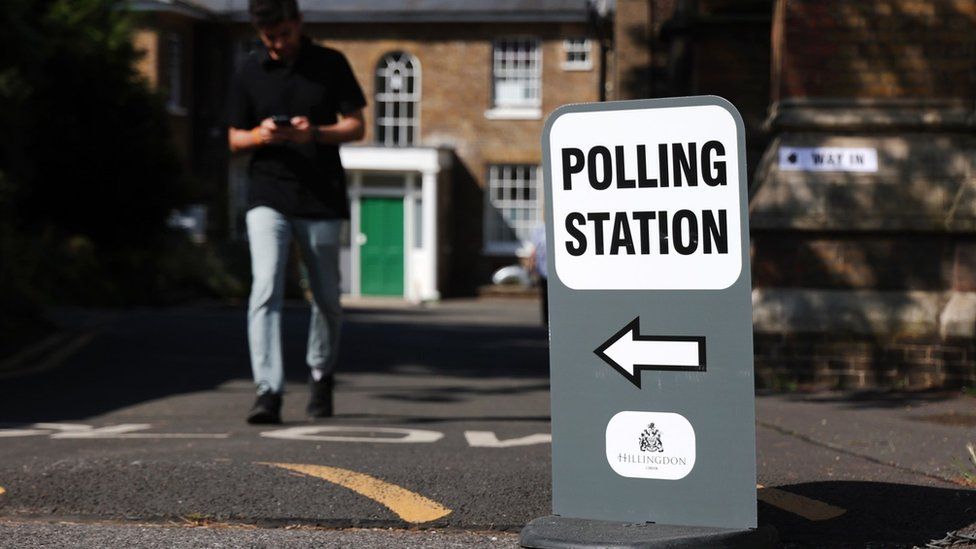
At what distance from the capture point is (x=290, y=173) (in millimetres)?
7461

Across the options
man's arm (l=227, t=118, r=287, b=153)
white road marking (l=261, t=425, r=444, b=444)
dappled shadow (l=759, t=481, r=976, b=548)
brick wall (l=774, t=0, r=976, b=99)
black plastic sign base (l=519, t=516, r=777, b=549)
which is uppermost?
brick wall (l=774, t=0, r=976, b=99)

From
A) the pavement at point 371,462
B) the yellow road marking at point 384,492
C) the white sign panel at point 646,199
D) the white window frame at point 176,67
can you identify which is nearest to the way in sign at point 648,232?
the white sign panel at point 646,199

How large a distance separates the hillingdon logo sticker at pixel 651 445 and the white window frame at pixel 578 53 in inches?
1168

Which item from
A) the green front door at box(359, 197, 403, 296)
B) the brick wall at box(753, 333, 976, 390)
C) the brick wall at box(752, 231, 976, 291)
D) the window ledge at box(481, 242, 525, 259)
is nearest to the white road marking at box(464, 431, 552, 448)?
the brick wall at box(753, 333, 976, 390)

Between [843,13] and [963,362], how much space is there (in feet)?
7.46

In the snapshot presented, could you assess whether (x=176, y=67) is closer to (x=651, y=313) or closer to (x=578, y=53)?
(x=578, y=53)

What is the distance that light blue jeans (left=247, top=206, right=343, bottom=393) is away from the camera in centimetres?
728

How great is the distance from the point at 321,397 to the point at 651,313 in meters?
4.02

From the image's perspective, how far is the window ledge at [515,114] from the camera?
33375mm

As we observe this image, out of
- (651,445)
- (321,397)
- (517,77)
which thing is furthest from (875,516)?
(517,77)

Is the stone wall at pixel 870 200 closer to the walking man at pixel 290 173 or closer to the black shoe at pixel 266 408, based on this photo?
the walking man at pixel 290 173

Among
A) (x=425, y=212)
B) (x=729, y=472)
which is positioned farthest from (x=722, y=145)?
(x=425, y=212)

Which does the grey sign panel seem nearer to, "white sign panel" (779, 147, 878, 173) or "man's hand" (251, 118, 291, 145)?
"man's hand" (251, 118, 291, 145)

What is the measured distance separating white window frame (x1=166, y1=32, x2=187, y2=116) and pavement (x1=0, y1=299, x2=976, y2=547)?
23947 mm
